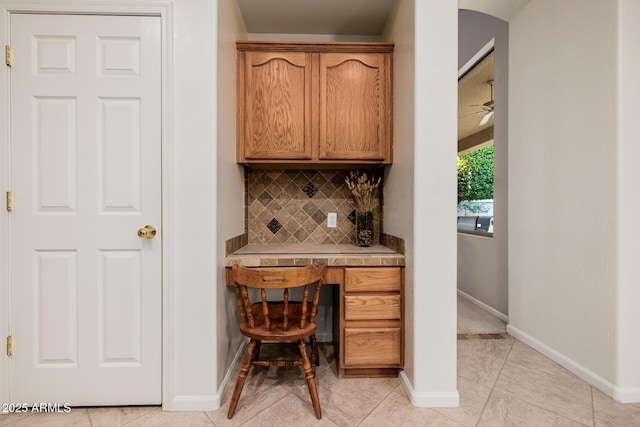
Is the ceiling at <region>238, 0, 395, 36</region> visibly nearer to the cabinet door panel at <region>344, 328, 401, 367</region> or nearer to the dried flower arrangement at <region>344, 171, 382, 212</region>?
the dried flower arrangement at <region>344, 171, 382, 212</region>

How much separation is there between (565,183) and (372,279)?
5.16 feet

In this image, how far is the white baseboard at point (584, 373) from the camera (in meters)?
1.79

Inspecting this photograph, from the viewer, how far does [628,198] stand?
182 centimetres

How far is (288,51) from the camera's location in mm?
2258

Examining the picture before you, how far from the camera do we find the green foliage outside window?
3.59m

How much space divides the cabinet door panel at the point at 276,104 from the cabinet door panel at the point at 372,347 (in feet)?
4.39

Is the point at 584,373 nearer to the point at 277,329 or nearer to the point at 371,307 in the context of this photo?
the point at 371,307
